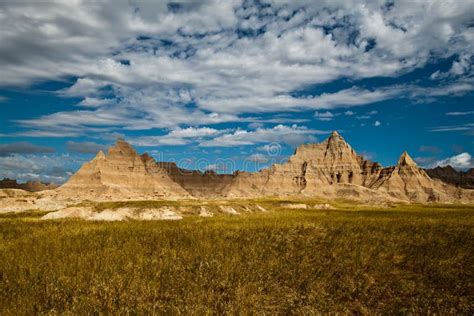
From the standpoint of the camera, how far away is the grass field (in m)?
8.25

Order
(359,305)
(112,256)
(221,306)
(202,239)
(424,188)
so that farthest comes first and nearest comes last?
(424,188) < (202,239) < (112,256) < (359,305) < (221,306)

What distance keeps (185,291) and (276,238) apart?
21.7ft

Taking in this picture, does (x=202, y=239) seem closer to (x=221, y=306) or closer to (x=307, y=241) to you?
(x=307, y=241)

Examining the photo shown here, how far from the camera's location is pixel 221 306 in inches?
314

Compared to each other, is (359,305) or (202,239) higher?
(202,239)

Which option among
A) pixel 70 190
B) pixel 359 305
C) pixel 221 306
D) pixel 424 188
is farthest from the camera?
pixel 424 188

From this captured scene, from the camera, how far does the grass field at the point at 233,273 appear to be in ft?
27.1

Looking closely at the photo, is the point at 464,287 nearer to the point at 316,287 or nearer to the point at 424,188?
the point at 316,287

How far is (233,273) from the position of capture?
1026 cm

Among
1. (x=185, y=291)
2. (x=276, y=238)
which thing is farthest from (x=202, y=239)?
(x=185, y=291)

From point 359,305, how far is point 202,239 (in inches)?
283

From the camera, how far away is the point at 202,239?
14.2 metres

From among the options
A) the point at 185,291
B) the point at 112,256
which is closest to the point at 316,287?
the point at 185,291

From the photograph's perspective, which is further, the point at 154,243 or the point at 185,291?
the point at 154,243
